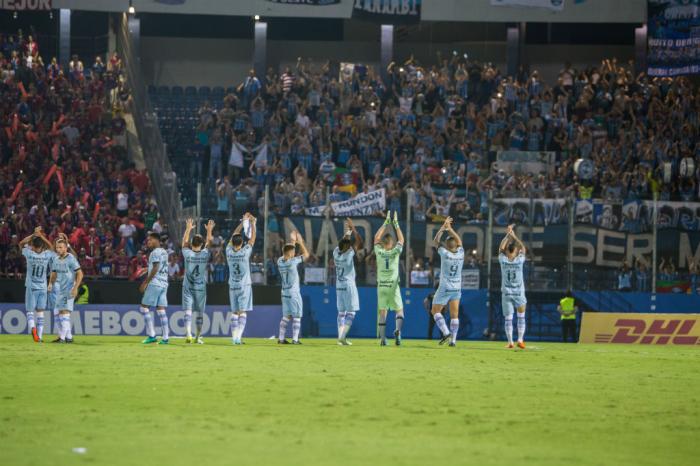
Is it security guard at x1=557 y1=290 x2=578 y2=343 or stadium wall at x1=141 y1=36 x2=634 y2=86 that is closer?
security guard at x1=557 y1=290 x2=578 y2=343

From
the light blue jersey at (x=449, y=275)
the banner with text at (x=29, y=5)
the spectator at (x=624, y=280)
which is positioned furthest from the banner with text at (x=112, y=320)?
the banner with text at (x=29, y=5)

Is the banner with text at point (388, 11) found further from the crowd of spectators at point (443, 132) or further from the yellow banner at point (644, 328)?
the yellow banner at point (644, 328)

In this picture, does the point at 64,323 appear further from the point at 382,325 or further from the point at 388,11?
the point at 388,11

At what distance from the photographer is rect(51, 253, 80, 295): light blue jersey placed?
2523 cm

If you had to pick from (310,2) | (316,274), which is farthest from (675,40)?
(316,274)

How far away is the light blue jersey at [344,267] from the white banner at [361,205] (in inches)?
323

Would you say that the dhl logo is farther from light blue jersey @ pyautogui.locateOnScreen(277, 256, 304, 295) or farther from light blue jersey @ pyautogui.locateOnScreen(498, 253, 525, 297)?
light blue jersey @ pyautogui.locateOnScreen(277, 256, 304, 295)

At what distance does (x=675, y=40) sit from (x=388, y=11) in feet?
37.2

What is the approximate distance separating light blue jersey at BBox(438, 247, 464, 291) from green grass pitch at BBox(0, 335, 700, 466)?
3248 mm

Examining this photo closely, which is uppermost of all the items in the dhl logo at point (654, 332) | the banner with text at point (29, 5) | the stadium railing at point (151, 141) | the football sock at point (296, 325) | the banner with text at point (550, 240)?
the banner with text at point (29, 5)

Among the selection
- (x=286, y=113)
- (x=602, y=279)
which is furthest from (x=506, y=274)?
(x=286, y=113)

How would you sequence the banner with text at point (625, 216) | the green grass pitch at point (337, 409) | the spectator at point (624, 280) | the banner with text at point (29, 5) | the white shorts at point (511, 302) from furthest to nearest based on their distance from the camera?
the banner with text at point (29, 5) < the spectator at point (624, 280) < the banner with text at point (625, 216) < the white shorts at point (511, 302) < the green grass pitch at point (337, 409)

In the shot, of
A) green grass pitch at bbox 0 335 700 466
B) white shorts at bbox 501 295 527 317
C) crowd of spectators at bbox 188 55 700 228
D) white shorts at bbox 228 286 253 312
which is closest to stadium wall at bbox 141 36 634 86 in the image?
crowd of spectators at bbox 188 55 700 228

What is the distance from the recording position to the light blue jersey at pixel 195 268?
2545 centimetres
